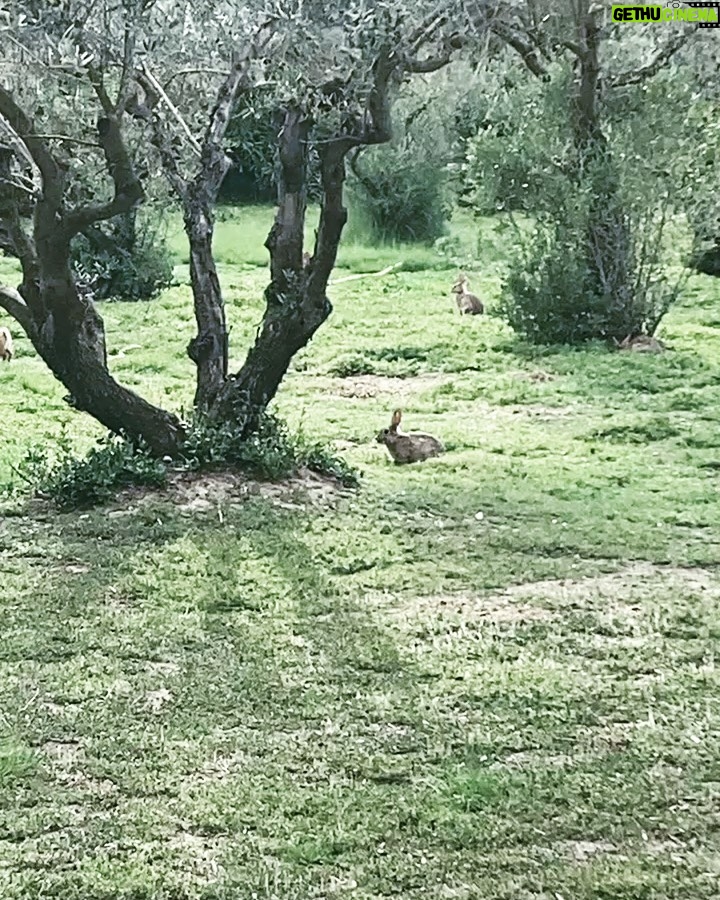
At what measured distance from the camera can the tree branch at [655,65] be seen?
→ 43.5 feet

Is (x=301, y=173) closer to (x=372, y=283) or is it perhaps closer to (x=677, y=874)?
(x=677, y=874)

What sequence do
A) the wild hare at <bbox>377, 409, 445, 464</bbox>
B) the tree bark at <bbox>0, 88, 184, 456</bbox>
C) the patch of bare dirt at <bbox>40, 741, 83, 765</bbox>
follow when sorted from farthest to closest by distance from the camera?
the wild hare at <bbox>377, 409, 445, 464</bbox>
the tree bark at <bbox>0, 88, 184, 456</bbox>
the patch of bare dirt at <bbox>40, 741, 83, 765</bbox>

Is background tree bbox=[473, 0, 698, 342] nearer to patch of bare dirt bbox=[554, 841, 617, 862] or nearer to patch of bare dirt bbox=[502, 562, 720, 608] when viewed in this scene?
patch of bare dirt bbox=[502, 562, 720, 608]

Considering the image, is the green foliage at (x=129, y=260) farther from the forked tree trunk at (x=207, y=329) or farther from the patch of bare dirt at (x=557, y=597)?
the patch of bare dirt at (x=557, y=597)

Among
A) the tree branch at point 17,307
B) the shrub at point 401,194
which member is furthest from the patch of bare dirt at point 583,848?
the shrub at point 401,194

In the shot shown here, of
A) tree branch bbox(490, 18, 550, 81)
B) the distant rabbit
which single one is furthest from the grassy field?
the distant rabbit

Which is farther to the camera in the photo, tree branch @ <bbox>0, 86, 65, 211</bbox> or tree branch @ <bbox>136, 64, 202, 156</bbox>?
tree branch @ <bbox>136, 64, 202, 156</bbox>

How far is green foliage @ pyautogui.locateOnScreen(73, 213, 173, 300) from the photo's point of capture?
1666 centimetres

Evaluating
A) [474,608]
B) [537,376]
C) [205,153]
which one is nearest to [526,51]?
[537,376]

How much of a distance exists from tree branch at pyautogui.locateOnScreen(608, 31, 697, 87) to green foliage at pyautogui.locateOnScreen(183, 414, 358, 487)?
716cm

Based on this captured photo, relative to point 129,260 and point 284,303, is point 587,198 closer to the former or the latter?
point 284,303

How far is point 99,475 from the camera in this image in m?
7.60

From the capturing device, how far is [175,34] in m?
7.32

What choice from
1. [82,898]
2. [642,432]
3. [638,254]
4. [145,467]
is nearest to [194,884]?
[82,898]
